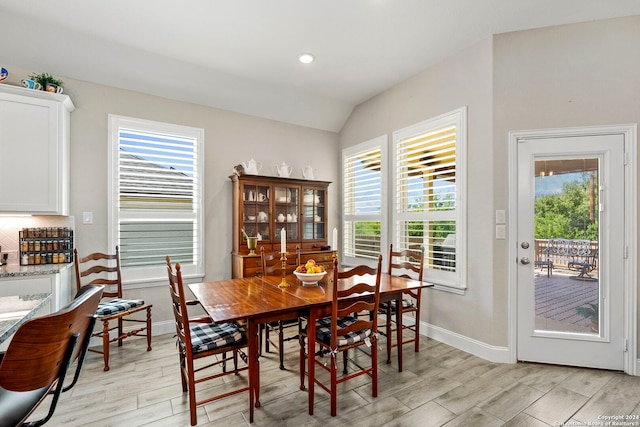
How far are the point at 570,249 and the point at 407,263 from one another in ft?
4.77

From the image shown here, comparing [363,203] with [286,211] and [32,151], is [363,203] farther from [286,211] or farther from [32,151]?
[32,151]

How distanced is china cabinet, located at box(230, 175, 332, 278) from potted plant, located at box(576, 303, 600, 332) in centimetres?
273

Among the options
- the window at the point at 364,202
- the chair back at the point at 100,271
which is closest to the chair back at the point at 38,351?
the chair back at the point at 100,271

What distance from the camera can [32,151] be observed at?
278 centimetres

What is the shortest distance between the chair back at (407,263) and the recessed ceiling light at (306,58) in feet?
7.47

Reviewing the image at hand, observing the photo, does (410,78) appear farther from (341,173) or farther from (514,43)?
(341,173)

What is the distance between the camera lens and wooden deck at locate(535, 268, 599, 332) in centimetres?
276

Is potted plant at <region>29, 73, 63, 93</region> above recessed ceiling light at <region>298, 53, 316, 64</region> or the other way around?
the other way around

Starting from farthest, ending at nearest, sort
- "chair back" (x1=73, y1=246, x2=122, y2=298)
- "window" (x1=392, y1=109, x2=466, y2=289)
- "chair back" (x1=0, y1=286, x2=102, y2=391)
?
"window" (x1=392, y1=109, x2=466, y2=289) < "chair back" (x1=73, y1=246, x2=122, y2=298) < "chair back" (x1=0, y1=286, x2=102, y2=391)

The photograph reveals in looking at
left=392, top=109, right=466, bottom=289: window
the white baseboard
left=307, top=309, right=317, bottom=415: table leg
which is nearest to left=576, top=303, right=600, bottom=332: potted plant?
the white baseboard

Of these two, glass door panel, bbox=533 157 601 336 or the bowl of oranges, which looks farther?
glass door panel, bbox=533 157 601 336

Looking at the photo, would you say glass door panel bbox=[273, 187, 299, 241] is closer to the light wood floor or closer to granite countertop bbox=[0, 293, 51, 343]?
the light wood floor

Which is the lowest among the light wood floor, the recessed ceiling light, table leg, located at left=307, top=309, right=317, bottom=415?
the light wood floor

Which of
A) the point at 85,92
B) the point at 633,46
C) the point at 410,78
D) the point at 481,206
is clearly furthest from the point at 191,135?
the point at 633,46
